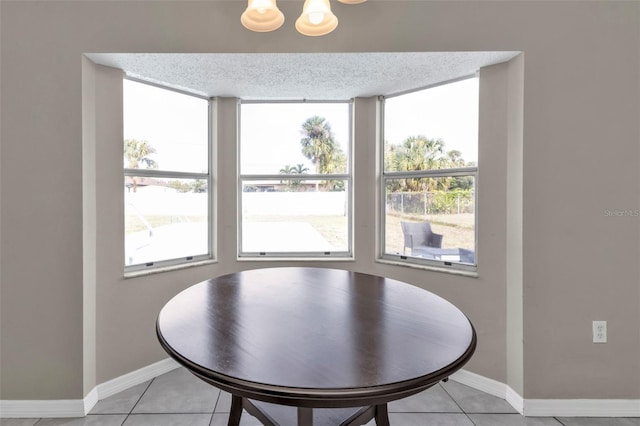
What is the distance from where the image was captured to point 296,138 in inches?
106

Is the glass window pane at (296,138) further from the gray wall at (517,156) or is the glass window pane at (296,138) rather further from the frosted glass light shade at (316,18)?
the frosted glass light shade at (316,18)

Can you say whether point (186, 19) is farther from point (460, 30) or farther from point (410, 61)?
point (460, 30)

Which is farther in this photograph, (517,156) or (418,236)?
(418,236)

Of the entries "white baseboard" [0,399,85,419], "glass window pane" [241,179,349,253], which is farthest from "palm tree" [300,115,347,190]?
"white baseboard" [0,399,85,419]

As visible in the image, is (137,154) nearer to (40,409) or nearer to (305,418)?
(40,409)

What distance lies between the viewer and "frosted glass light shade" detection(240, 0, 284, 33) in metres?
1.12

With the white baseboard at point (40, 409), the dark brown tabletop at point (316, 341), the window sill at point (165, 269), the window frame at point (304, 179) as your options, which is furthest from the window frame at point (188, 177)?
the dark brown tabletop at point (316, 341)

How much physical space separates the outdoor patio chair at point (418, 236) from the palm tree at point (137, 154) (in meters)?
2.11

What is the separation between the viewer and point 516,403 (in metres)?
1.86

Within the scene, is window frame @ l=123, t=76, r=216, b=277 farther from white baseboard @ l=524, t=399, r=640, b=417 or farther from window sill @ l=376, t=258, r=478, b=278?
white baseboard @ l=524, t=399, r=640, b=417

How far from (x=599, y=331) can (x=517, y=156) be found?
1.20 m

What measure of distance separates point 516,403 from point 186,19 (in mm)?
3201

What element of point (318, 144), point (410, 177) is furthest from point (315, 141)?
point (410, 177)

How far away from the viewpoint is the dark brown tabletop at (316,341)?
758 mm
